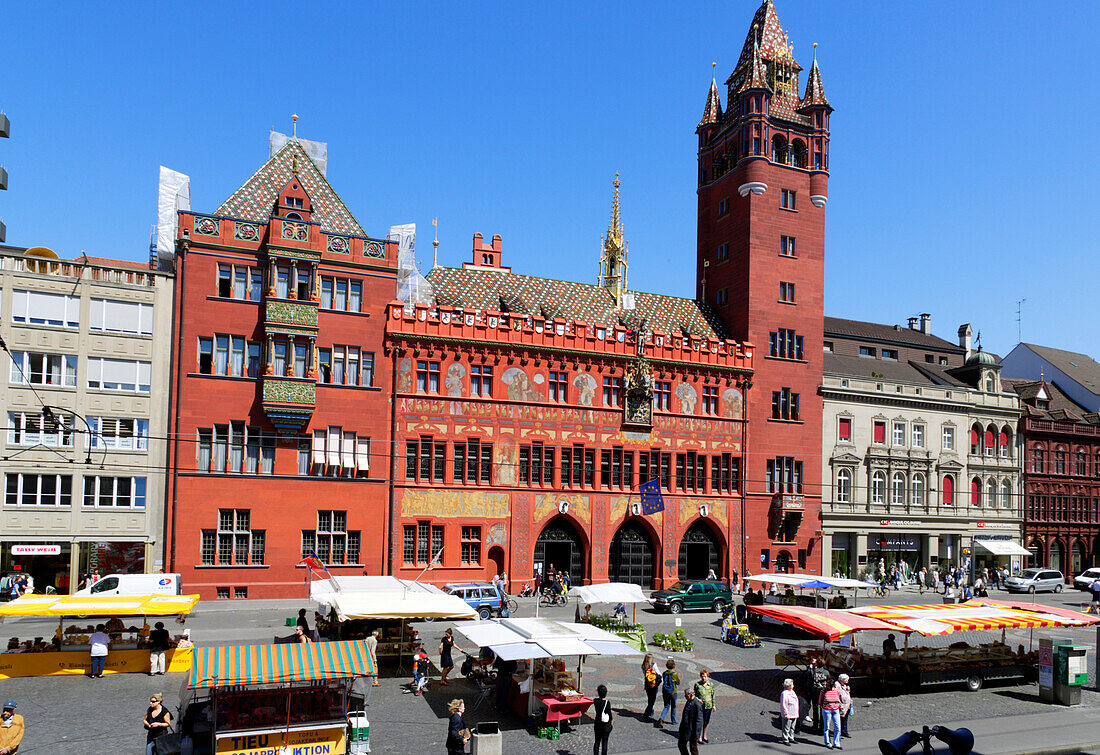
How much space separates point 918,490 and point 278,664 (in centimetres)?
5220

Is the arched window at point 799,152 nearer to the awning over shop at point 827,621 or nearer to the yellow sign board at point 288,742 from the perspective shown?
the awning over shop at point 827,621

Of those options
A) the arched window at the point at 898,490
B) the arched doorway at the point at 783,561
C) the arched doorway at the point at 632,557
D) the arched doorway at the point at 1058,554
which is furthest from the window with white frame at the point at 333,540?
the arched doorway at the point at 1058,554

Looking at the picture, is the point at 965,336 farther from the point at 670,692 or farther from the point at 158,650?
the point at 158,650

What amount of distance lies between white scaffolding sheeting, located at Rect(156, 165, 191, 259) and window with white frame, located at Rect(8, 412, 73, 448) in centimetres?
918

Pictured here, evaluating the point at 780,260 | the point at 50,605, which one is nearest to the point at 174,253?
the point at 50,605

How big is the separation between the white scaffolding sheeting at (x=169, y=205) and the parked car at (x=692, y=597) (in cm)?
2855

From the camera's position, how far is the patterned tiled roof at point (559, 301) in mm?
52094

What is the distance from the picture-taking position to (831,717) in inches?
810

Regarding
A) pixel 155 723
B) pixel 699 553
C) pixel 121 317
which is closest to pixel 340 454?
pixel 121 317

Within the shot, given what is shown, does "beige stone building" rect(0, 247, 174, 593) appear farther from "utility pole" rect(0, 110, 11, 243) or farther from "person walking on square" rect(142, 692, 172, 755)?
"person walking on square" rect(142, 692, 172, 755)

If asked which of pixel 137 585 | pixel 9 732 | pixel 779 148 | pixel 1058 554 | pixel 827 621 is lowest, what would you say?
pixel 1058 554

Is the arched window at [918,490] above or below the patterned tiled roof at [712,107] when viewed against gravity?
below

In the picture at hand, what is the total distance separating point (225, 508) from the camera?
43188 millimetres

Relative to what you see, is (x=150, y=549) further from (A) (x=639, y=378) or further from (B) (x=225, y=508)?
(A) (x=639, y=378)
